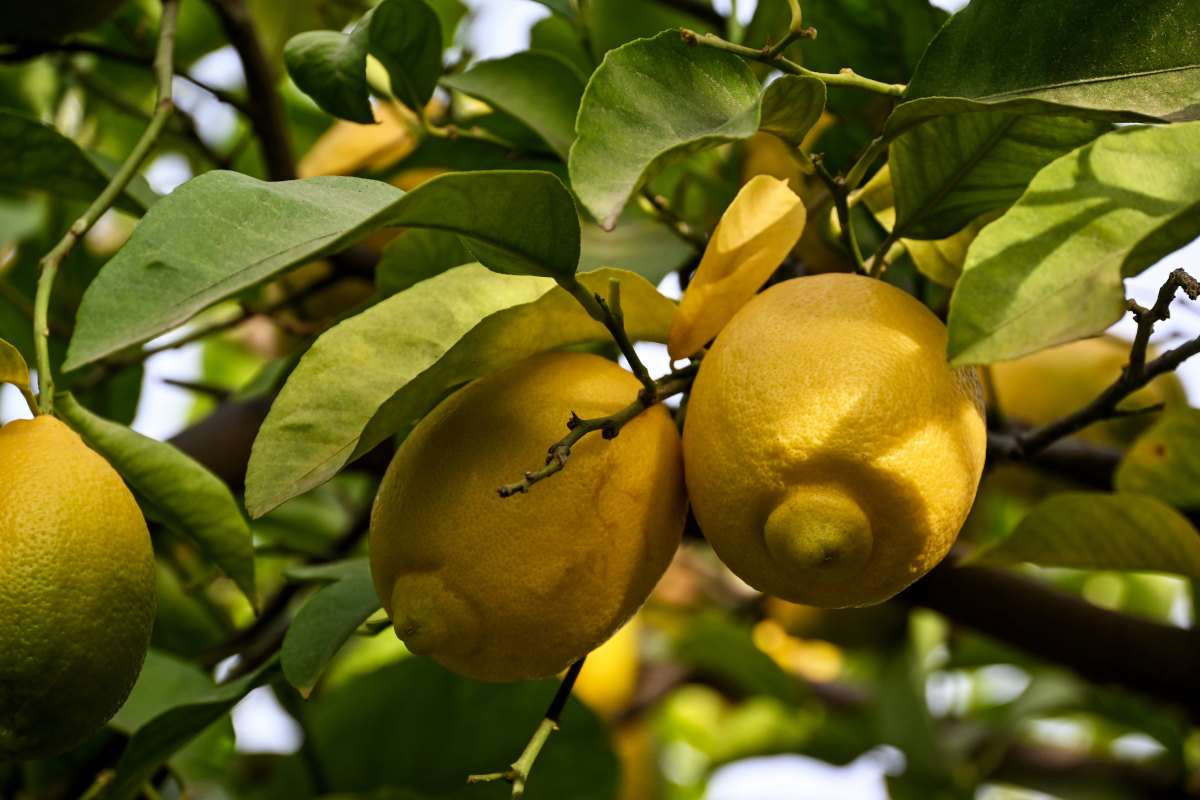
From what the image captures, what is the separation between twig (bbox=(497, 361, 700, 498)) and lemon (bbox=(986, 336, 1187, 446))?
0.51m

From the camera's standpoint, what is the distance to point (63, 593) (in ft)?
1.63

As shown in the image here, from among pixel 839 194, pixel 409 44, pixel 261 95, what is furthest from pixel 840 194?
pixel 261 95

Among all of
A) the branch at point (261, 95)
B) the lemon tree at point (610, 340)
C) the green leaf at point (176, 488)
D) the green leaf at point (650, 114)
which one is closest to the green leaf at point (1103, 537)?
the lemon tree at point (610, 340)

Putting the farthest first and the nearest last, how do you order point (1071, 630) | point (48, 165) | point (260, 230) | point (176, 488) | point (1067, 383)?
point (1071, 630)
point (1067, 383)
point (48, 165)
point (176, 488)
point (260, 230)

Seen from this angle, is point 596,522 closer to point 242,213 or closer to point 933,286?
Result: point 242,213

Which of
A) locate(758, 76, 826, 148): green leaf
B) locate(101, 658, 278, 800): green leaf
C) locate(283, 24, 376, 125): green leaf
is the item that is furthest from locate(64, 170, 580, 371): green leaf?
locate(101, 658, 278, 800): green leaf

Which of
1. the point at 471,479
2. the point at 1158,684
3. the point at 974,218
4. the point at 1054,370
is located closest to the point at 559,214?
the point at 471,479

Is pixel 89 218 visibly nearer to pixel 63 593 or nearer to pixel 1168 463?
pixel 63 593

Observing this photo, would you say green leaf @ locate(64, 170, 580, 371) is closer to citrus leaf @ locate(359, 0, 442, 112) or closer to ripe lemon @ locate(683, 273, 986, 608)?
ripe lemon @ locate(683, 273, 986, 608)

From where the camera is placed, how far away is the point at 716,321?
0.61 metres

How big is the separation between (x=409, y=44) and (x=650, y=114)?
1.21 ft

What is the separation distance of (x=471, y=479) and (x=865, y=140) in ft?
1.67

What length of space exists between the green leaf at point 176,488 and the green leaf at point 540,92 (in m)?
0.36

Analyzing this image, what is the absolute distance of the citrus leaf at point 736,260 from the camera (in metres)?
0.60
